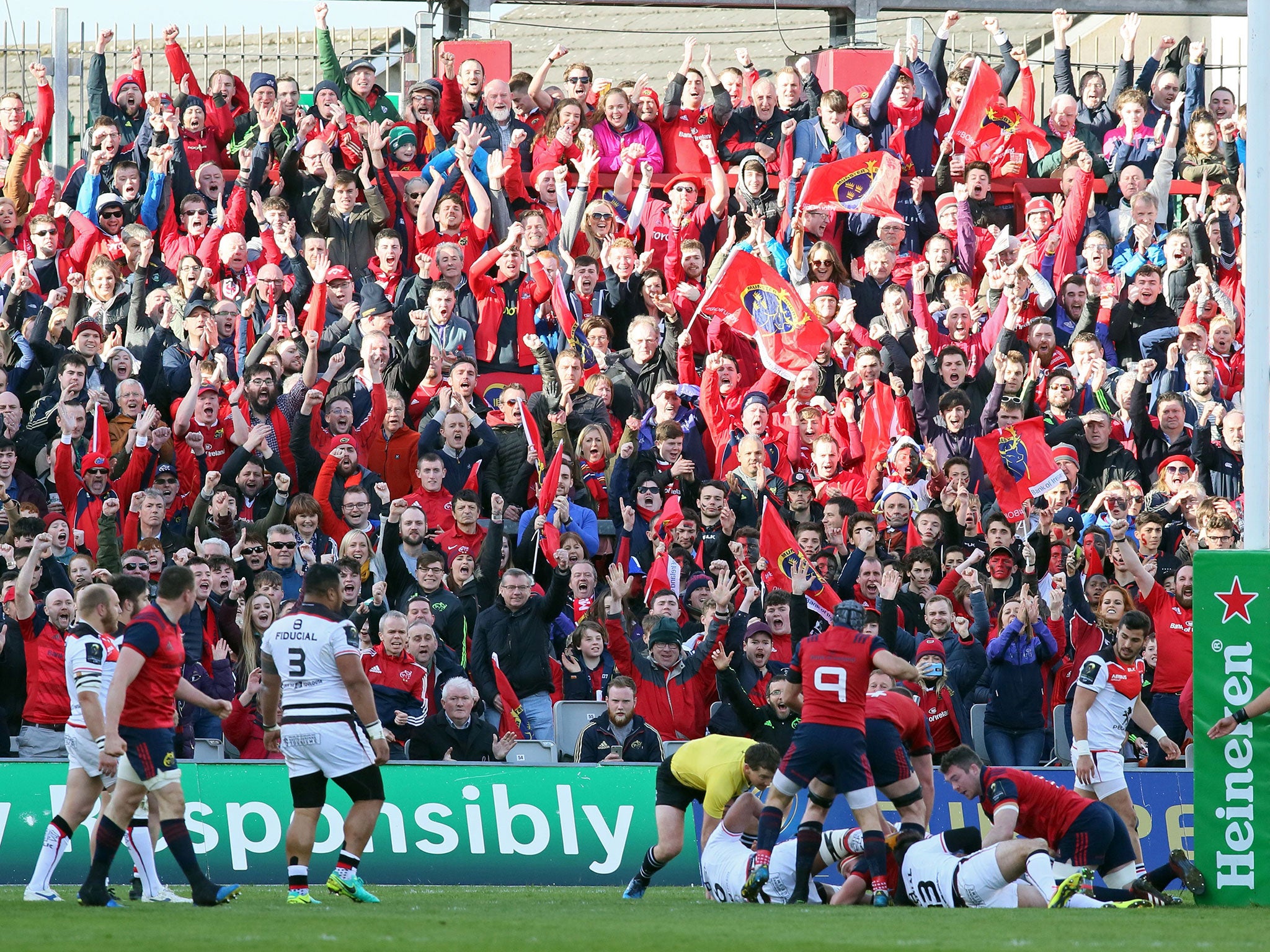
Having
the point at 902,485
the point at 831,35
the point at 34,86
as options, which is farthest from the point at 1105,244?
the point at 34,86

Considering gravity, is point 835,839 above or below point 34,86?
below

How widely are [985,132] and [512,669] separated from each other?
29.6 feet

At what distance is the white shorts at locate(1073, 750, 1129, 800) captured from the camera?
40.8 feet

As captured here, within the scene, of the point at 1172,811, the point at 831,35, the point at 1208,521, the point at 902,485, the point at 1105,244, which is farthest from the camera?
the point at 831,35

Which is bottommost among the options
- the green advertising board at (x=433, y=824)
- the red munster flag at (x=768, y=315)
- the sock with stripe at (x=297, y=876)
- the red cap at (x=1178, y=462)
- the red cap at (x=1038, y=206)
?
the green advertising board at (x=433, y=824)

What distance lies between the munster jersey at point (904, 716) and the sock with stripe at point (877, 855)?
1.05 meters

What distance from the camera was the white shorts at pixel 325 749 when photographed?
9.91 metres

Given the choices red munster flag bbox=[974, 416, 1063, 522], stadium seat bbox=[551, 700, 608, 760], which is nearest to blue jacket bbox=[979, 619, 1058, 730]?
red munster flag bbox=[974, 416, 1063, 522]

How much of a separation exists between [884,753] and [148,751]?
450cm

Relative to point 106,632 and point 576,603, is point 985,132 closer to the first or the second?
point 576,603

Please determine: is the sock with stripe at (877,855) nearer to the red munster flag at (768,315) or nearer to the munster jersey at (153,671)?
the munster jersey at (153,671)

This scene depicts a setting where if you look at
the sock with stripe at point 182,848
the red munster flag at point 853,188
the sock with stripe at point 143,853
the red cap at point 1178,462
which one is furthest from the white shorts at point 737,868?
the red munster flag at point 853,188

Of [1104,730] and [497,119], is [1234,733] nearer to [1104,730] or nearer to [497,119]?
[1104,730]

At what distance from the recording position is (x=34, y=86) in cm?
2370
